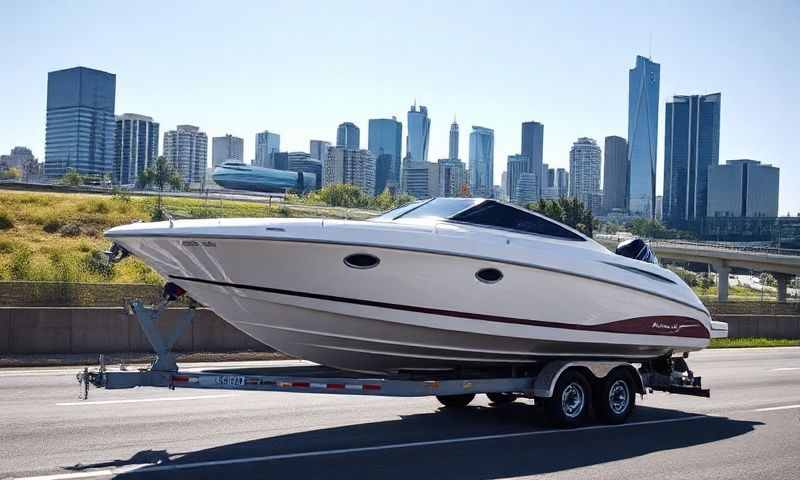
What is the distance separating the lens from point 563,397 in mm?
10711

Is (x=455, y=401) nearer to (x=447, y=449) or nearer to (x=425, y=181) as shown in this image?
(x=447, y=449)

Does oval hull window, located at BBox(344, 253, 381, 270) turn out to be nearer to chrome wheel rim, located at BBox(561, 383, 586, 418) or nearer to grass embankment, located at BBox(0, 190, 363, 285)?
chrome wheel rim, located at BBox(561, 383, 586, 418)

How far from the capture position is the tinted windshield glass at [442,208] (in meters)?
10.9

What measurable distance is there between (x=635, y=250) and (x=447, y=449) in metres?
4.91

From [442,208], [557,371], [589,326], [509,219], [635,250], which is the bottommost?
[557,371]

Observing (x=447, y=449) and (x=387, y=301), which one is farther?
(x=387, y=301)

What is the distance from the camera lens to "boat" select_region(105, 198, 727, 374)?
9023 mm

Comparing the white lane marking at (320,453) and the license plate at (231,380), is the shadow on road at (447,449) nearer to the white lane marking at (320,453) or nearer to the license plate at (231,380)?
the white lane marking at (320,453)

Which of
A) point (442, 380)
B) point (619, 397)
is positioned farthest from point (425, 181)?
point (442, 380)

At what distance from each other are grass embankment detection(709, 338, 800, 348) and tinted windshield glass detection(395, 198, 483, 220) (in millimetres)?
19886

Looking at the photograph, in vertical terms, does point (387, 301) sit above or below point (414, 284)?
below

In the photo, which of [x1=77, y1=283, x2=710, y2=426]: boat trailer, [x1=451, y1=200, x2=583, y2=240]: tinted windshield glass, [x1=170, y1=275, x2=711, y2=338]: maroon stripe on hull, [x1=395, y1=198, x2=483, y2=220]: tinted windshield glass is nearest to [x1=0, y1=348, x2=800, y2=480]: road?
[x1=77, y1=283, x2=710, y2=426]: boat trailer

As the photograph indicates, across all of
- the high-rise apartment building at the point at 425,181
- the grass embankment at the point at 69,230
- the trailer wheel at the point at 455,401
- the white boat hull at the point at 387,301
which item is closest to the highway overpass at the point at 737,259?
the grass embankment at the point at 69,230

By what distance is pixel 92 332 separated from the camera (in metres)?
17.5
